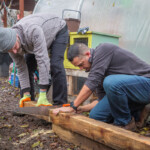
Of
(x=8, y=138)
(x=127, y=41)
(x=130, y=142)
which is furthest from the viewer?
(x=127, y=41)

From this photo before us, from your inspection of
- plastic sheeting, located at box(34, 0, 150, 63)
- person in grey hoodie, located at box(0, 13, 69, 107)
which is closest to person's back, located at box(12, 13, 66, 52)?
person in grey hoodie, located at box(0, 13, 69, 107)

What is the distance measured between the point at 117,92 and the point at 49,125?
3.97ft

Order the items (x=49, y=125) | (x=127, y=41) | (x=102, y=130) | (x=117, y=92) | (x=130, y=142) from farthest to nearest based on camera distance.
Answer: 1. (x=127, y=41)
2. (x=49, y=125)
3. (x=117, y=92)
4. (x=102, y=130)
5. (x=130, y=142)

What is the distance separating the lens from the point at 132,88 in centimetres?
222

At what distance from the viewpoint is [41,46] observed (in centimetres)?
269

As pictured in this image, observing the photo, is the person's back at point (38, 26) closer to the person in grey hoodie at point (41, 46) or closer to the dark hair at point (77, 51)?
the person in grey hoodie at point (41, 46)

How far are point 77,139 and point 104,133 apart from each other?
0.49m

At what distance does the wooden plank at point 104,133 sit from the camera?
164 centimetres

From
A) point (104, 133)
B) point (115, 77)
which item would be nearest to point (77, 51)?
point (115, 77)

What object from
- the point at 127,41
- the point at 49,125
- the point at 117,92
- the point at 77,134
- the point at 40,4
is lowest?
the point at 49,125

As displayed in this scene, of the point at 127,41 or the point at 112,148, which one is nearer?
the point at 112,148

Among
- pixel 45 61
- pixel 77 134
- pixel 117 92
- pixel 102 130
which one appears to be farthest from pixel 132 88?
pixel 45 61

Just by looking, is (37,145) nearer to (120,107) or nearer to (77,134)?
(77,134)

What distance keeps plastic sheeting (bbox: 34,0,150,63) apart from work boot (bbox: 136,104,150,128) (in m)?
1.88
